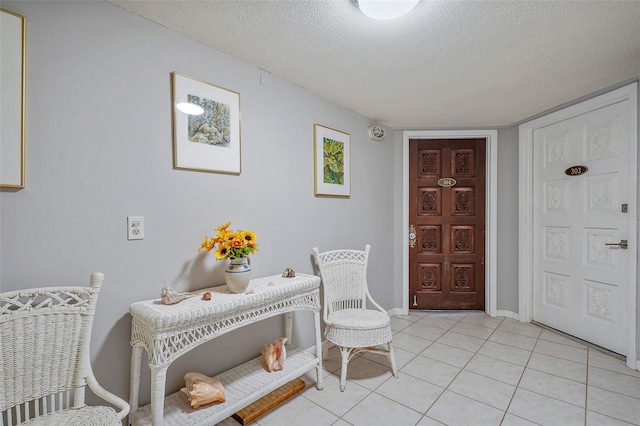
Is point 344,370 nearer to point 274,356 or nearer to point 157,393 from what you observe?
point 274,356

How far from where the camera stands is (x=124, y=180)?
5.07ft

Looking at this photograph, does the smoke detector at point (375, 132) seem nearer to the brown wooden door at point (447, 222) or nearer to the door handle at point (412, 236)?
the brown wooden door at point (447, 222)

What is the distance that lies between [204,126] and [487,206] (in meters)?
3.24

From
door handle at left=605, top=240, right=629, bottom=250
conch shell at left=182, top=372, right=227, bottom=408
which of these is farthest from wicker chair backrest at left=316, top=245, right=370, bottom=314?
door handle at left=605, top=240, right=629, bottom=250

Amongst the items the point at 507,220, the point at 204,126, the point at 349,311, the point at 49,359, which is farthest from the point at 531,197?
the point at 49,359

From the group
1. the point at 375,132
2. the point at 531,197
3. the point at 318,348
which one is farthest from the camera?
the point at 531,197

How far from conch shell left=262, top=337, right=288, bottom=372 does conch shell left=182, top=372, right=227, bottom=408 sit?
35 centimetres

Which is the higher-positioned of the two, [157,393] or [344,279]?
[344,279]

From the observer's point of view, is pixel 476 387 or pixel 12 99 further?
pixel 476 387

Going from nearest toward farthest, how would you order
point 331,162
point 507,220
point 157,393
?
point 157,393, point 331,162, point 507,220

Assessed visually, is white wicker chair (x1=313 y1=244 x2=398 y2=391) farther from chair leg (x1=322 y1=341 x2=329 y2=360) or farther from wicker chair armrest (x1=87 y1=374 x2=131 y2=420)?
wicker chair armrest (x1=87 y1=374 x2=131 y2=420)

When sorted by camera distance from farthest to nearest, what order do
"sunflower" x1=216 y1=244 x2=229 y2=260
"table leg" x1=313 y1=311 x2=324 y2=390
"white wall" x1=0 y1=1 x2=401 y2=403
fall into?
"table leg" x1=313 y1=311 x2=324 y2=390, "sunflower" x1=216 y1=244 x2=229 y2=260, "white wall" x1=0 y1=1 x2=401 y2=403

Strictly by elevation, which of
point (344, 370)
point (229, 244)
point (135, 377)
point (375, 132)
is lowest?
point (344, 370)

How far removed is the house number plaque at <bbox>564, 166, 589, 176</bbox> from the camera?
2781mm
